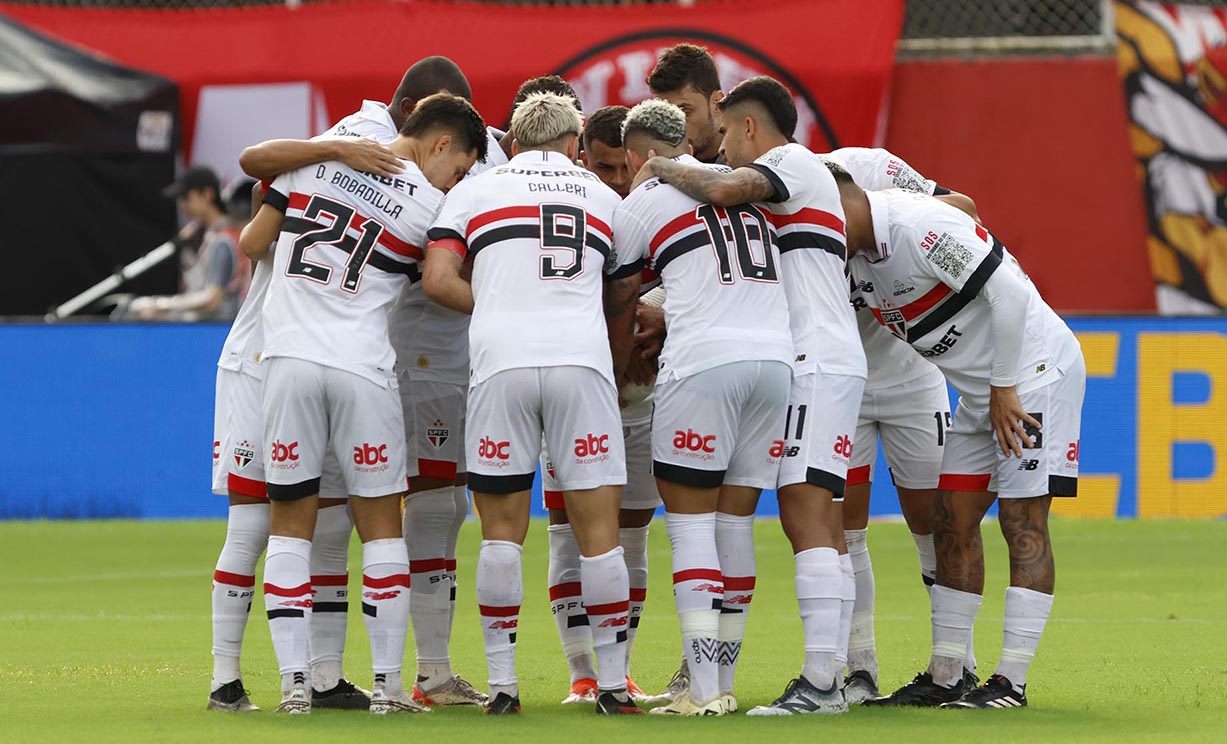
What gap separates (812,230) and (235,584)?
2803 mm

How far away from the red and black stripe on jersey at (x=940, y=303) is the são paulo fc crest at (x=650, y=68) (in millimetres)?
11359

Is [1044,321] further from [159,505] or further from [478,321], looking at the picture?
[159,505]

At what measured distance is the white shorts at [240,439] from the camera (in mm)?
7414

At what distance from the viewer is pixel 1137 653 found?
894cm

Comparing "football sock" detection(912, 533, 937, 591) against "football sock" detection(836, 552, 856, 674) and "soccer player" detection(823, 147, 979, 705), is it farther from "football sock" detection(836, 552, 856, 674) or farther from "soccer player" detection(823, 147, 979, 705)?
"football sock" detection(836, 552, 856, 674)

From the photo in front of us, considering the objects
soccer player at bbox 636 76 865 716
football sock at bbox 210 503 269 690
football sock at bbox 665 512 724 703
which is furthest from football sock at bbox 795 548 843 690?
football sock at bbox 210 503 269 690

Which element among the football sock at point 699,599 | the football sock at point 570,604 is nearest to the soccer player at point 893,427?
the football sock at point 699,599

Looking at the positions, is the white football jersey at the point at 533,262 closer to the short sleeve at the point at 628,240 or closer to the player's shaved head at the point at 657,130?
the short sleeve at the point at 628,240

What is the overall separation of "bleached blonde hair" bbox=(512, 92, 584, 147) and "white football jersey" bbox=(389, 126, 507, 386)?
0.67 m

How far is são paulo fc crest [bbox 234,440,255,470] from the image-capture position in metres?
7.41

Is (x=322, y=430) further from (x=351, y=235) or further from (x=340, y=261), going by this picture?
(x=351, y=235)

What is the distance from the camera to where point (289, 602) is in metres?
6.98

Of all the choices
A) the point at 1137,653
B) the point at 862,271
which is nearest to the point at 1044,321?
the point at 862,271

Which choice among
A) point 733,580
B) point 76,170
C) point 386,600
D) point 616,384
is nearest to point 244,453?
point 386,600
